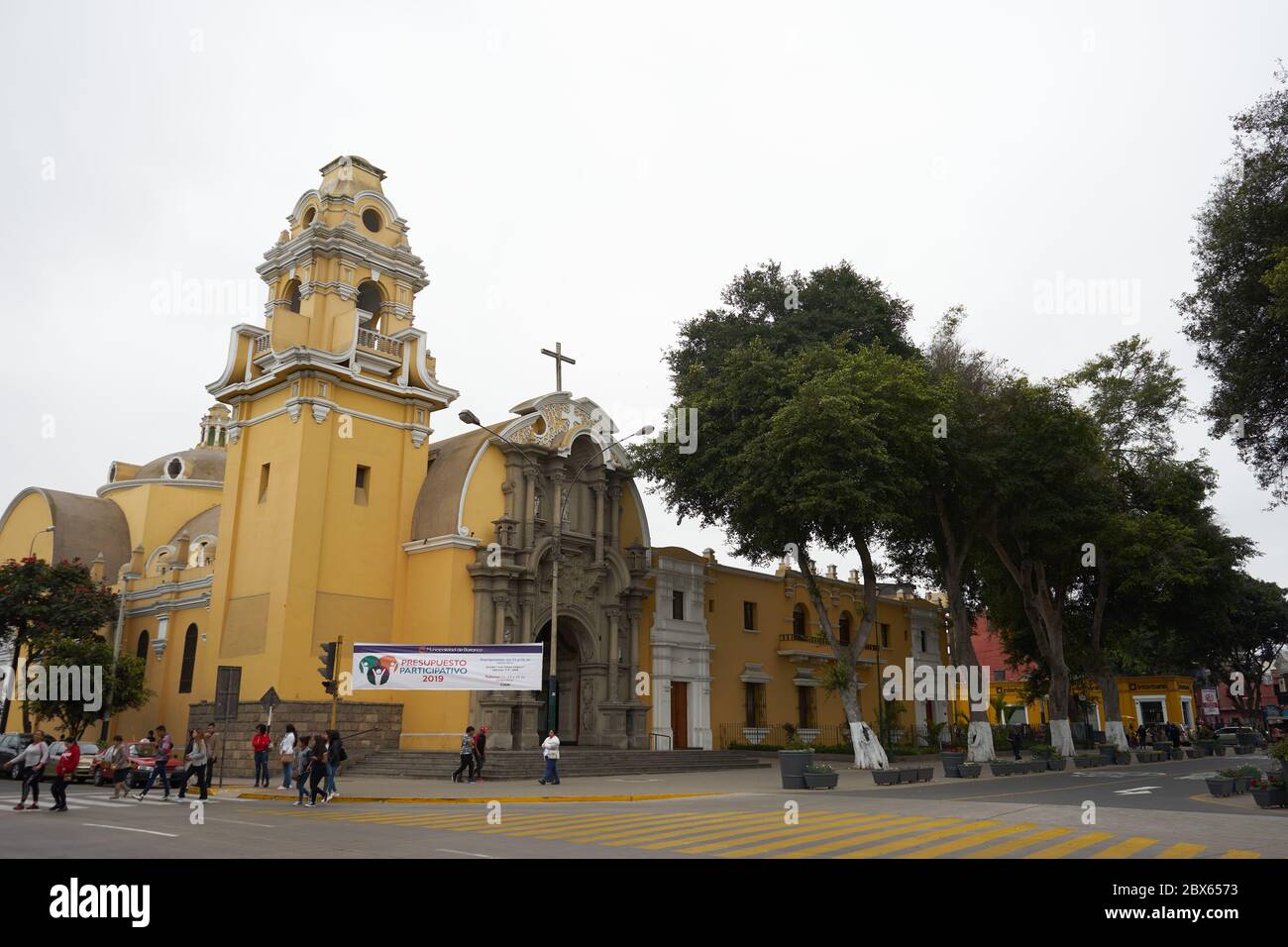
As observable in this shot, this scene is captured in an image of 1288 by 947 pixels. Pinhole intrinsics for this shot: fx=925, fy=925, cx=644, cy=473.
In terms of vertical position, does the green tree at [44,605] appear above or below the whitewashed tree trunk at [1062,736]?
above

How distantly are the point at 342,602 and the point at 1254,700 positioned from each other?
63262mm

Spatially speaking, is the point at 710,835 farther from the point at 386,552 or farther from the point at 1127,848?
the point at 386,552

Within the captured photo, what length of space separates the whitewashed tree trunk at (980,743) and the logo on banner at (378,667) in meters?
20.1

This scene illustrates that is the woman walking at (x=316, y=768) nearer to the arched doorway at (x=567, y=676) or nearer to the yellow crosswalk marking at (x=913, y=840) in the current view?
the yellow crosswalk marking at (x=913, y=840)

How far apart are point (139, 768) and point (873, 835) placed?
2095cm

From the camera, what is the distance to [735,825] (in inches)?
571

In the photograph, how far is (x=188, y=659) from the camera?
34.8 metres

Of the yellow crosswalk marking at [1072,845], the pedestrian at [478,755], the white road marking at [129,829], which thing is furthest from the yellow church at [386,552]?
the yellow crosswalk marking at [1072,845]

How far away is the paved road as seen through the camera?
11.2 metres

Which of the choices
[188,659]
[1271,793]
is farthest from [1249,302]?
[188,659]

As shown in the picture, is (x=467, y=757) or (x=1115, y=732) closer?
(x=467, y=757)

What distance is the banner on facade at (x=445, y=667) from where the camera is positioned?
88.6 ft
